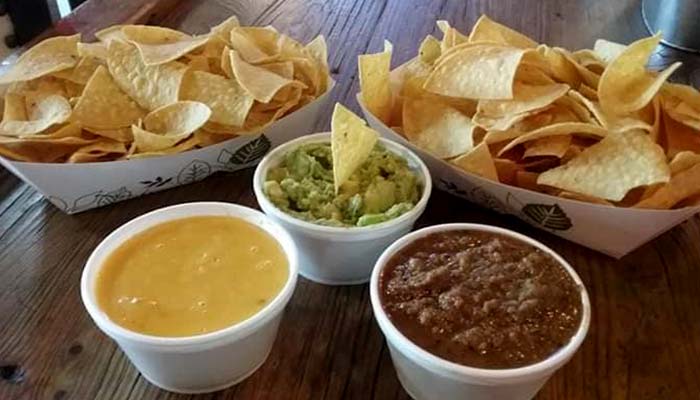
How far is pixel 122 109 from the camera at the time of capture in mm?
1199

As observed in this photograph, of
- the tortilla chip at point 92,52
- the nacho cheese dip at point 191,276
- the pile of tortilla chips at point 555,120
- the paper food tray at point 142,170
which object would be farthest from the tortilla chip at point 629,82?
the tortilla chip at point 92,52

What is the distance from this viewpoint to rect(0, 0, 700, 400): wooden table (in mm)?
924

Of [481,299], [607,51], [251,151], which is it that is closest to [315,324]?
[481,299]

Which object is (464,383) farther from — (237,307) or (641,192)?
(641,192)

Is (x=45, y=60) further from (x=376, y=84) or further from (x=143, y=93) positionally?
(x=376, y=84)

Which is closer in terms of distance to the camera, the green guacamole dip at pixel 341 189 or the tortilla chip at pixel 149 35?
the green guacamole dip at pixel 341 189

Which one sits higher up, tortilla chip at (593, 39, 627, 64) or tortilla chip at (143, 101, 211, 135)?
tortilla chip at (143, 101, 211, 135)

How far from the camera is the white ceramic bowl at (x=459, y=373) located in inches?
31.8

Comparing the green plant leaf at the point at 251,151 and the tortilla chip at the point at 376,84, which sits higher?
the tortilla chip at the point at 376,84

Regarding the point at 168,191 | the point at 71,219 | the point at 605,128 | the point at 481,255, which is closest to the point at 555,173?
the point at 605,128

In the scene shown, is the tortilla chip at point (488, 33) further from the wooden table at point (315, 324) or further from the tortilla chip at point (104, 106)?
the tortilla chip at point (104, 106)

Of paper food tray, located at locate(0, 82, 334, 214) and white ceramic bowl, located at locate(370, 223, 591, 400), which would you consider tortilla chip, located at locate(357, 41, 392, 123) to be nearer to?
paper food tray, located at locate(0, 82, 334, 214)

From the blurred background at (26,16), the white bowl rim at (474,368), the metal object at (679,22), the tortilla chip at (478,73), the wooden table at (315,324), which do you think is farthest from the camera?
the blurred background at (26,16)

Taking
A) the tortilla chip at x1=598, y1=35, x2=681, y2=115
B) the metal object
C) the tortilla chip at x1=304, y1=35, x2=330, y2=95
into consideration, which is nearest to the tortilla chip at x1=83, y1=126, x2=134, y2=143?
the tortilla chip at x1=304, y1=35, x2=330, y2=95
